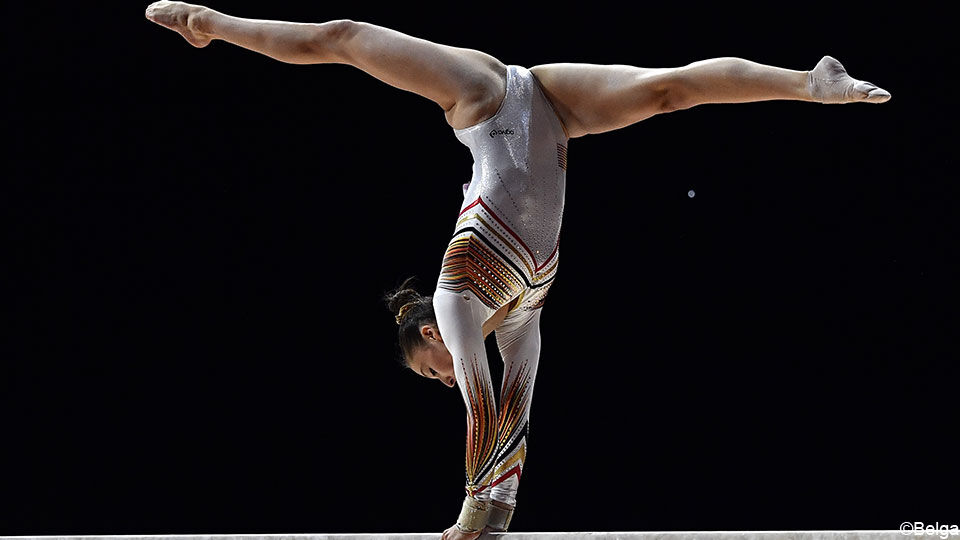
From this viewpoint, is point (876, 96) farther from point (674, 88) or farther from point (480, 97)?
point (480, 97)

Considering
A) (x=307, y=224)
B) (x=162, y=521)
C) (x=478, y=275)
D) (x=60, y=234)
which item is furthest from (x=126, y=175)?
(x=478, y=275)

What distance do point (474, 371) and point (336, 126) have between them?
1589mm

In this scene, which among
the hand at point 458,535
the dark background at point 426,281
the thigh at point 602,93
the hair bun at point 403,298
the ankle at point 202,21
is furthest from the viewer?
the dark background at point 426,281

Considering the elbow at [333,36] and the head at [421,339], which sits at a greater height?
the elbow at [333,36]

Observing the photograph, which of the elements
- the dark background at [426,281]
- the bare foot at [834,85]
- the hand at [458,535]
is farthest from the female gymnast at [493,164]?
the dark background at [426,281]

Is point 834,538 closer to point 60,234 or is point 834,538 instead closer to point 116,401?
point 116,401

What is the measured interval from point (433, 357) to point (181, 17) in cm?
113

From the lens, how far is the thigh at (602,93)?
257 centimetres

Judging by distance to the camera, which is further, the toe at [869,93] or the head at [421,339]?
the head at [421,339]

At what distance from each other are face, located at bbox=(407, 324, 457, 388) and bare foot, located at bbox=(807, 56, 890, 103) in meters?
1.14

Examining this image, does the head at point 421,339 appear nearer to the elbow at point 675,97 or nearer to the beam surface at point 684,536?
the beam surface at point 684,536

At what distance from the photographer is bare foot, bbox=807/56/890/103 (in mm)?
2195

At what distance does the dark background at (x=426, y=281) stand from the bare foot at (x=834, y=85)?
1336 millimetres

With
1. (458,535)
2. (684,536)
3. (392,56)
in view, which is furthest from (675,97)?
(458,535)
